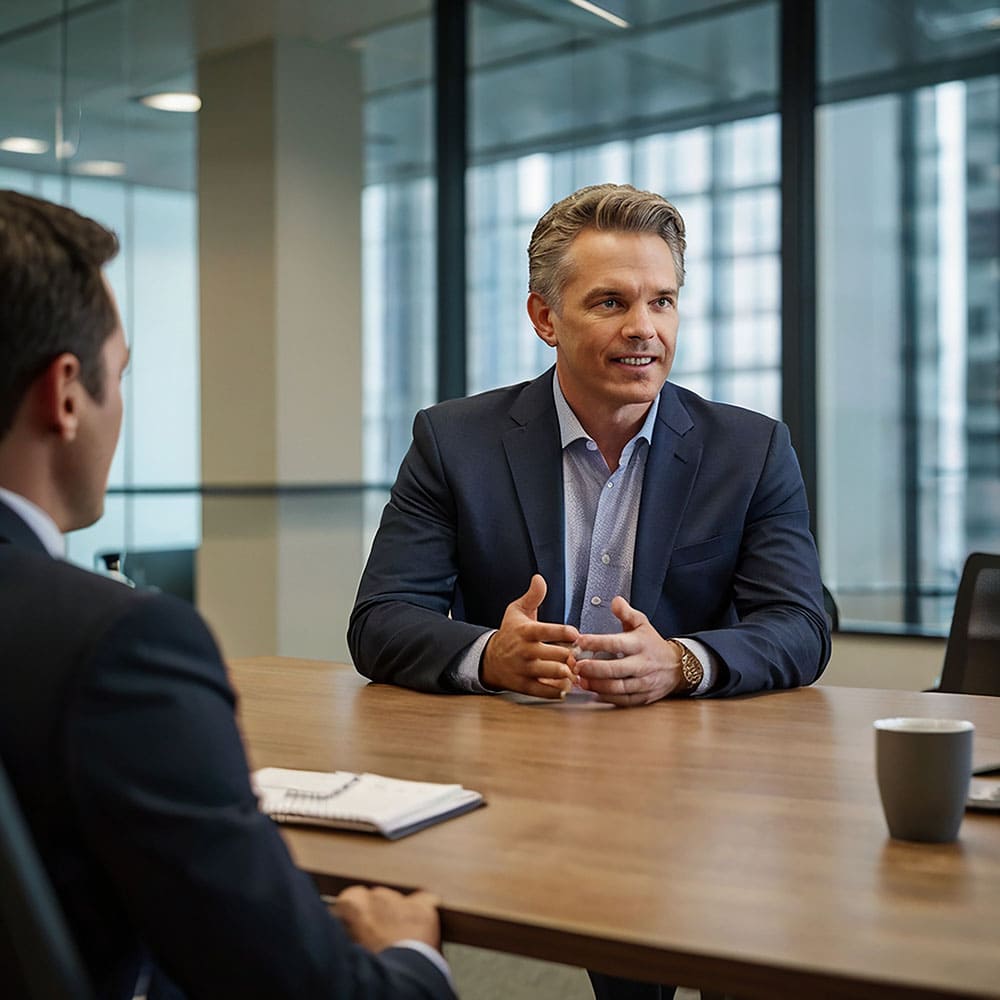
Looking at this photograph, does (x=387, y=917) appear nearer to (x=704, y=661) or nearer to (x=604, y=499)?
(x=704, y=661)

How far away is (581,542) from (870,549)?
2685 millimetres

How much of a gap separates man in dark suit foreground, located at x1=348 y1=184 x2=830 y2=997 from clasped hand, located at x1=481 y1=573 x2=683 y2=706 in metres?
0.13

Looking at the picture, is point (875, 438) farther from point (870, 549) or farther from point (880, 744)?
point (880, 744)

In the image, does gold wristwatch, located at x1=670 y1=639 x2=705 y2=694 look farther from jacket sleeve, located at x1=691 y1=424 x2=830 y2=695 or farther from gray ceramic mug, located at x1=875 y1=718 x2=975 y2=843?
gray ceramic mug, located at x1=875 y1=718 x2=975 y2=843

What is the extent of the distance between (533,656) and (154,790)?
103cm

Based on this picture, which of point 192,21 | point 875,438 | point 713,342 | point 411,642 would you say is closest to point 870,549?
point 875,438

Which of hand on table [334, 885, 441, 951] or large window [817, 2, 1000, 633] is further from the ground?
large window [817, 2, 1000, 633]

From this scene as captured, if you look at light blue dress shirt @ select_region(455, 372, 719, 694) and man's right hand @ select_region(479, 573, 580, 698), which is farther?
light blue dress shirt @ select_region(455, 372, 719, 694)

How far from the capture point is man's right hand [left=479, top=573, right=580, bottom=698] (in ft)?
5.96

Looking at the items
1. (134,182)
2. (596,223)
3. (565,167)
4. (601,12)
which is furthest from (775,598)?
(601,12)

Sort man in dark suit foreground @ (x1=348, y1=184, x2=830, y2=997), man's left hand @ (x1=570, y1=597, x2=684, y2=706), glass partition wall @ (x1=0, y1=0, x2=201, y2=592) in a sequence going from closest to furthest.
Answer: man's left hand @ (x1=570, y1=597, x2=684, y2=706) < man in dark suit foreground @ (x1=348, y1=184, x2=830, y2=997) < glass partition wall @ (x1=0, y1=0, x2=201, y2=592)

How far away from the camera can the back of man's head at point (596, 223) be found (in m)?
2.29

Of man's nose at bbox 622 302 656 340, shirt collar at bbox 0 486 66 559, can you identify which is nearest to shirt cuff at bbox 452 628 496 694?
man's nose at bbox 622 302 656 340

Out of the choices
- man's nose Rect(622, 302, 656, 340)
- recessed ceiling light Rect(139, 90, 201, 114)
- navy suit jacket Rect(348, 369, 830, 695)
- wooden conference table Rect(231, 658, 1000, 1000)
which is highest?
recessed ceiling light Rect(139, 90, 201, 114)
